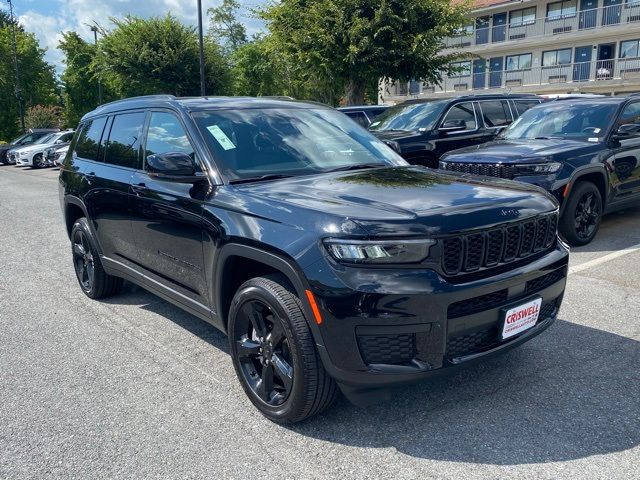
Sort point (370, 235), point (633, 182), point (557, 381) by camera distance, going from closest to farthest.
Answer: point (370, 235)
point (557, 381)
point (633, 182)

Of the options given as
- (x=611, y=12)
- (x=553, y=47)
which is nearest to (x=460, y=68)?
(x=611, y=12)

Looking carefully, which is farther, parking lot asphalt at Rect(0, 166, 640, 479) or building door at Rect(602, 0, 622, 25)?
building door at Rect(602, 0, 622, 25)

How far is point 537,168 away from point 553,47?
34941mm

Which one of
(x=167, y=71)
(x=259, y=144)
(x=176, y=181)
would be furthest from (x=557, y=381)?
(x=167, y=71)

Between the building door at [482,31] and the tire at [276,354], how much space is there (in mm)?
41712

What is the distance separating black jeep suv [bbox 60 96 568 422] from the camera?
8.61ft

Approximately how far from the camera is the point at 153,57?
→ 2844 centimetres

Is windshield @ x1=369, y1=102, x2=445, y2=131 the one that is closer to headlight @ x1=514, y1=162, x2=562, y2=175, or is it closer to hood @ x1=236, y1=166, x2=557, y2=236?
headlight @ x1=514, y1=162, x2=562, y2=175

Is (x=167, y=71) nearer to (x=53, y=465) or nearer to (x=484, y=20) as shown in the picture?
(x=484, y=20)

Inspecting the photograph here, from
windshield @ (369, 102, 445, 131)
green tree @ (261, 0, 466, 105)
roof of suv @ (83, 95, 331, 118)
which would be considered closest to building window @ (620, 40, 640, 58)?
green tree @ (261, 0, 466, 105)

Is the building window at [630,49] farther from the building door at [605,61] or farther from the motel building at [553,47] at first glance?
the building door at [605,61]

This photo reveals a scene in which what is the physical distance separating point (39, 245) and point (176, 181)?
557cm

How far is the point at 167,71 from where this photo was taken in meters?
28.8

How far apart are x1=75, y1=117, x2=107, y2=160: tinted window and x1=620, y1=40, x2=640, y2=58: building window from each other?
36305mm
